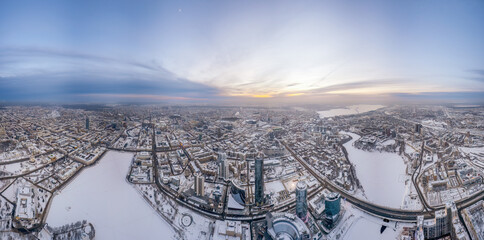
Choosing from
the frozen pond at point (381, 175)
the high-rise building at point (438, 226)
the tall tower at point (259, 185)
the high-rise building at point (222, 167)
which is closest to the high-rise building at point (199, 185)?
the high-rise building at point (222, 167)

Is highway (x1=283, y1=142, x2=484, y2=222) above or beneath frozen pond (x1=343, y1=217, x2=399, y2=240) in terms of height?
above

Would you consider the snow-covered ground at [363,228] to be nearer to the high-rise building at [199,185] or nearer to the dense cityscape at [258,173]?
the dense cityscape at [258,173]

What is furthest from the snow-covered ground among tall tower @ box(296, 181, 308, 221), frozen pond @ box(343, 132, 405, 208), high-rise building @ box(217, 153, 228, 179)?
high-rise building @ box(217, 153, 228, 179)

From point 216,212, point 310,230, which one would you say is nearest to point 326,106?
point 310,230

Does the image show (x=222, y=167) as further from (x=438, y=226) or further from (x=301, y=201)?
(x=438, y=226)

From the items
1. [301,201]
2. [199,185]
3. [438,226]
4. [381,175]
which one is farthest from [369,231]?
[199,185]

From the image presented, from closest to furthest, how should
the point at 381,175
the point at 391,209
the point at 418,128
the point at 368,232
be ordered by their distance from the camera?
the point at 368,232 < the point at 391,209 < the point at 381,175 < the point at 418,128

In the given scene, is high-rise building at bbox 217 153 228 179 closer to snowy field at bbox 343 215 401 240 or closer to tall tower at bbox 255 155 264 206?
tall tower at bbox 255 155 264 206
